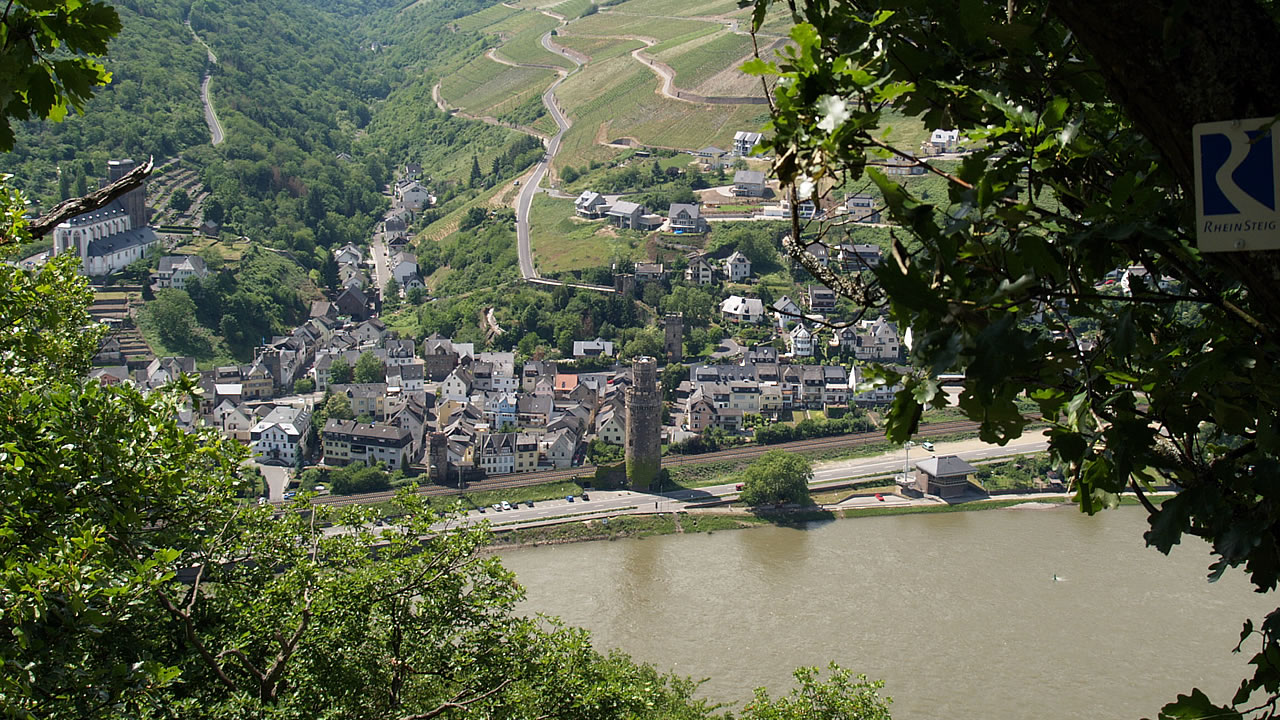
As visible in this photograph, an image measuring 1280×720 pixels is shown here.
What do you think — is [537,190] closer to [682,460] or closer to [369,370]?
[369,370]

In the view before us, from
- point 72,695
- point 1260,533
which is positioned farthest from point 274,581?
point 1260,533

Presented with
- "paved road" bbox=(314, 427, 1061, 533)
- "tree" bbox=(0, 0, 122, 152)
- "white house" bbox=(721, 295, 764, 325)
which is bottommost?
"paved road" bbox=(314, 427, 1061, 533)

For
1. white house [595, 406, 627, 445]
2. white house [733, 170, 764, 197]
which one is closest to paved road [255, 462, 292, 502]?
white house [595, 406, 627, 445]

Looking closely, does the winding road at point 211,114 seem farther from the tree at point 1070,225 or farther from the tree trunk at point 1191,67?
the tree trunk at point 1191,67

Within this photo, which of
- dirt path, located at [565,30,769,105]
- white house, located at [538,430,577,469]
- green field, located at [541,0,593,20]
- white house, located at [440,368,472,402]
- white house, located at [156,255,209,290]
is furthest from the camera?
green field, located at [541,0,593,20]

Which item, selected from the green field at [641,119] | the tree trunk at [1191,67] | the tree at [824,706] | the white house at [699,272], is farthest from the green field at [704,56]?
the tree trunk at [1191,67]

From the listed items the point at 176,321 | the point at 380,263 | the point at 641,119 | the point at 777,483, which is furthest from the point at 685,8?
the point at 777,483

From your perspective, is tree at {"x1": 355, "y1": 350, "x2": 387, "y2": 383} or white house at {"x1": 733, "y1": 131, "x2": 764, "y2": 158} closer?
tree at {"x1": 355, "y1": 350, "x2": 387, "y2": 383}

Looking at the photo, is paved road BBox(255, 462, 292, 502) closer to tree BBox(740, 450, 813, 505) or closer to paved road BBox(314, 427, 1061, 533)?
paved road BBox(314, 427, 1061, 533)
